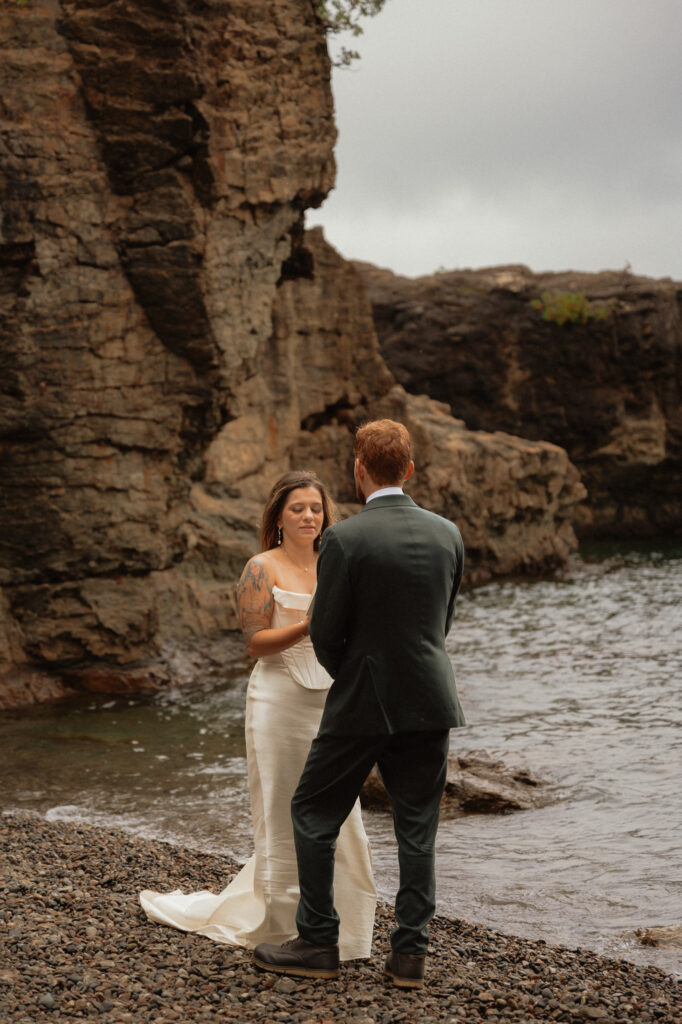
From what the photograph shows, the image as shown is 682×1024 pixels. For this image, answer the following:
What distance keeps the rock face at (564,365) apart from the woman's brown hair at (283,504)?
90.3 ft

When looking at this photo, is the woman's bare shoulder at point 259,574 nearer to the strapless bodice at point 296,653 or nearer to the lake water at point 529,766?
the strapless bodice at point 296,653

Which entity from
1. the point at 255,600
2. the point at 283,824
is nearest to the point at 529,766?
the point at 283,824

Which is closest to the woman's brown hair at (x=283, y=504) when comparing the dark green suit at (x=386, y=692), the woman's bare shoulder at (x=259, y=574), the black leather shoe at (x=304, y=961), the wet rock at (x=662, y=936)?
the woman's bare shoulder at (x=259, y=574)

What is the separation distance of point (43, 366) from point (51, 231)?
1503 mm

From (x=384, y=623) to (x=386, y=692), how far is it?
0.27 m

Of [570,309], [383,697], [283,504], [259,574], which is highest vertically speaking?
[570,309]

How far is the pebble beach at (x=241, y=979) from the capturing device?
4.10 metres

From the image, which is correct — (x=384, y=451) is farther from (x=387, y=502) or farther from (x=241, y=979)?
(x=241, y=979)

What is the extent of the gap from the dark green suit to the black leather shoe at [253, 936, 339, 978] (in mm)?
66

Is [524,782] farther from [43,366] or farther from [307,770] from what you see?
[43,366]

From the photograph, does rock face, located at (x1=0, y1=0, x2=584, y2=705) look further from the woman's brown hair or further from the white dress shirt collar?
the white dress shirt collar

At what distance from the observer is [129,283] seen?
40.8 ft

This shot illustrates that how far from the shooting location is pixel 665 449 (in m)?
32.2

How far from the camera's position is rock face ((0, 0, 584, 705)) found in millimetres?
11727
